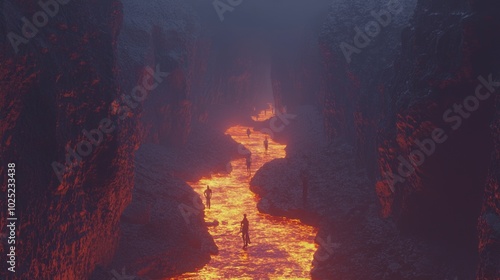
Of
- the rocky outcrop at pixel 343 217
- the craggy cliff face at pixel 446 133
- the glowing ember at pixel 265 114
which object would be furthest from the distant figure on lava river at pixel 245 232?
the glowing ember at pixel 265 114

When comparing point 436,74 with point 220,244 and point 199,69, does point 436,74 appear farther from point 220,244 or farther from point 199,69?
point 199,69

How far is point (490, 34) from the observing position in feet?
47.6

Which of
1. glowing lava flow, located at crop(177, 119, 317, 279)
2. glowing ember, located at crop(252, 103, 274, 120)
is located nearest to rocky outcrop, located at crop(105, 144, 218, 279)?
glowing lava flow, located at crop(177, 119, 317, 279)

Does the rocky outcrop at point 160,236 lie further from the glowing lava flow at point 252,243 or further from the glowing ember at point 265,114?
the glowing ember at point 265,114

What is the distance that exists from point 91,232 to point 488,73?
605 inches

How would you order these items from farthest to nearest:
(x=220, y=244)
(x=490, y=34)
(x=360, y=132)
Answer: (x=360, y=132) → (x=220, y=244) → (x=490, y=34)

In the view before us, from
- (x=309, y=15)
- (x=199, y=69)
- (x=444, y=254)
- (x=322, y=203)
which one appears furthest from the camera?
(x=309, y=15)

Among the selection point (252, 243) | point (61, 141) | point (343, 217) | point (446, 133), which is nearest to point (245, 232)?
point (252, 243)

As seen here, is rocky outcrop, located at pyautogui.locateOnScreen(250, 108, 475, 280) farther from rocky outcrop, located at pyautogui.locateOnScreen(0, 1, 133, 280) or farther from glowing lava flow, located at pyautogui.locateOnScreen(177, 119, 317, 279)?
rocky outcrop, located at pyautogui.locateOnScreen(0, 1, 133, 280)

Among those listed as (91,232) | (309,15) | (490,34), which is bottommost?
(91,232)

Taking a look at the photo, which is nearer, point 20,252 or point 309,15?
point 20,252

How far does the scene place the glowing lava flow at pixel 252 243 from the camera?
20.2 meters

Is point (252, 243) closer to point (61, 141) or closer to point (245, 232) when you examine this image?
point (245, 232)

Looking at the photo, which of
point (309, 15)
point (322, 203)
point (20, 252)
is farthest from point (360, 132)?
point (309, 15)
